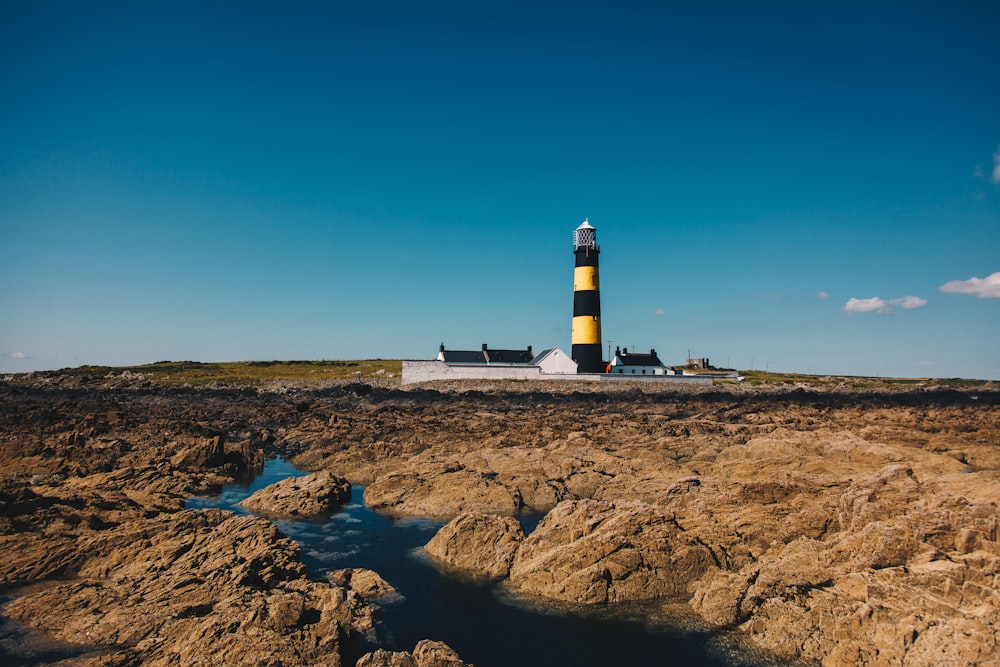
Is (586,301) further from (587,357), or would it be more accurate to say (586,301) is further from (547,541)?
(547,541)

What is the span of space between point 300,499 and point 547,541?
907cm

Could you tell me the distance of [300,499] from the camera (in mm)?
18984

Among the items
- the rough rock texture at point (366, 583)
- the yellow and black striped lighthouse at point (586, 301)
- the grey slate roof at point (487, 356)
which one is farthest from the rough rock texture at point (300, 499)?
the grey slate roof at point (487, 356)

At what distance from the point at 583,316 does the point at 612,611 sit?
156 feet

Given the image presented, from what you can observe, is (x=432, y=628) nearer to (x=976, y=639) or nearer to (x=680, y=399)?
(x=976, y=639)

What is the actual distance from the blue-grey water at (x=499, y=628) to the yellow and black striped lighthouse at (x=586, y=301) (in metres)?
44.9

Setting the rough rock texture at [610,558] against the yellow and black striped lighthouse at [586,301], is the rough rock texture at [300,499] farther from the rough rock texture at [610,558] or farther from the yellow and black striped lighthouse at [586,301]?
the yellow and black striped lighthouse at [586,301]

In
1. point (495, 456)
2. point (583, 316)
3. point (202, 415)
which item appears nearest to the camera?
point (495, 456)

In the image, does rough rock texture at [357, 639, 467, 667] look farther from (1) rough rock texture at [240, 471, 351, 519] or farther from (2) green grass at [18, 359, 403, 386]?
(2) green grass at [18, 359, 403, 386]

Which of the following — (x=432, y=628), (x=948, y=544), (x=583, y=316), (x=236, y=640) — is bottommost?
(x=432, y=628)

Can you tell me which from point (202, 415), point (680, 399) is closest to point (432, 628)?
point (202, 415)

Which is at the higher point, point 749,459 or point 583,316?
point 583,316

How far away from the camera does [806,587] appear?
36.0ft

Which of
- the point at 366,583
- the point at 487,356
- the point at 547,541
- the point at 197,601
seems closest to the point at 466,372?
the point at 487,356
